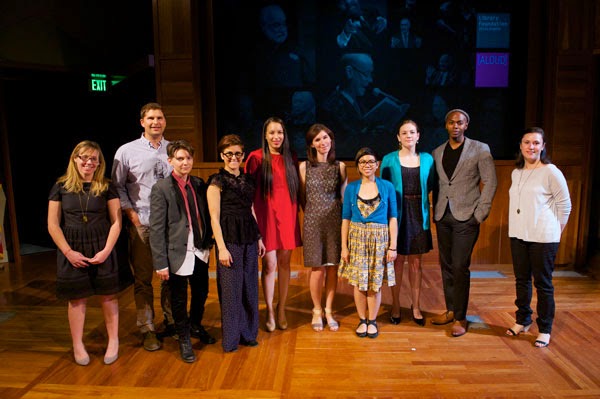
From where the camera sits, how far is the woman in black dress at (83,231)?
9.61ft

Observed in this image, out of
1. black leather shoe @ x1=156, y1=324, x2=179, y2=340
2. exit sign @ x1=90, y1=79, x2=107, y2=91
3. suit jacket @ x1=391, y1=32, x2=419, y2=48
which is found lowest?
black leather shoe @ x1=156, y1=324, x2=179, y2=340

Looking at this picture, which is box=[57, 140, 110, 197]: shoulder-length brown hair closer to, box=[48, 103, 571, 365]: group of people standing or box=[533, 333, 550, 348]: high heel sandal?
box=[48, 103, 571, 365]: group of people standing

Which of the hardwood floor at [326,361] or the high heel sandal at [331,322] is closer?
the hardwood floor at [326,361]

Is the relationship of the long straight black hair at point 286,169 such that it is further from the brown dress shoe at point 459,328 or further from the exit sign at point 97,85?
the exit sign at point 97,85

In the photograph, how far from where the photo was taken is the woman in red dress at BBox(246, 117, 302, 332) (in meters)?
3.37

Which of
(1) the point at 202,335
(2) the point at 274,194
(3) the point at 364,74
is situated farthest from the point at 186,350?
(3) the point at 364,74

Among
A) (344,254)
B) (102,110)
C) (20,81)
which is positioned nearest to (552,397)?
(344,254)

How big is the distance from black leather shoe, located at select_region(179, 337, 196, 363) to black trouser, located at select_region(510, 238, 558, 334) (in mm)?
2267

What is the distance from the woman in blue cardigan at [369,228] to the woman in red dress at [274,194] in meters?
0.37

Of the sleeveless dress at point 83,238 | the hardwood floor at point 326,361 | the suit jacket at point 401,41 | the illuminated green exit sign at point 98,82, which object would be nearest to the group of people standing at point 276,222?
the sleeveless dress at point 83,238

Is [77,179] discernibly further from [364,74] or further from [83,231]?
[364,74]

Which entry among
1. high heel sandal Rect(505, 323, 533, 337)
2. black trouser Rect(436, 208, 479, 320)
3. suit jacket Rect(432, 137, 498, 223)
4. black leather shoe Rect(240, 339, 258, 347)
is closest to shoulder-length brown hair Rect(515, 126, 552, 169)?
suit jacket Rect(432, 137, 498, 223)

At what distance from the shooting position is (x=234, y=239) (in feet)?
10.4

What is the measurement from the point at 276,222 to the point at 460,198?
4.19ft
